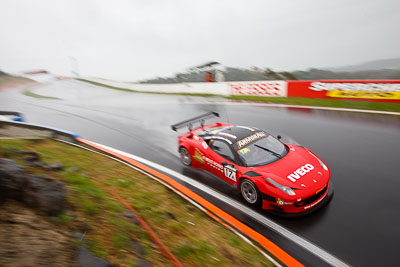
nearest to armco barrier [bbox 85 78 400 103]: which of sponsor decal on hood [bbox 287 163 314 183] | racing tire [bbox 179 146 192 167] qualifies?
Result: sponsor decal on hood [bbox 287 163 314 183]

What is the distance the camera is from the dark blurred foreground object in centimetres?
268

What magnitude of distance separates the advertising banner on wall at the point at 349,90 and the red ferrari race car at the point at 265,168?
24.6 feet

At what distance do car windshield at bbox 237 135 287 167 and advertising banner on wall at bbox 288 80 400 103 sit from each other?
25.5ft

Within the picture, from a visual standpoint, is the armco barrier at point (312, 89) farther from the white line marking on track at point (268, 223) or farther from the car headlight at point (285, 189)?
the white line marking on track at point (268, 223)

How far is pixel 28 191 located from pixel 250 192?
358 cm

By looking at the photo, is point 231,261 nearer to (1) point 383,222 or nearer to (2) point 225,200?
(2) point 225,200

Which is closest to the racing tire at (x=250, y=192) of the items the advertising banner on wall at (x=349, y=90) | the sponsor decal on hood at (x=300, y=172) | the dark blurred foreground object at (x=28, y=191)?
the sponsor decal on hood at (x=300, y=172)

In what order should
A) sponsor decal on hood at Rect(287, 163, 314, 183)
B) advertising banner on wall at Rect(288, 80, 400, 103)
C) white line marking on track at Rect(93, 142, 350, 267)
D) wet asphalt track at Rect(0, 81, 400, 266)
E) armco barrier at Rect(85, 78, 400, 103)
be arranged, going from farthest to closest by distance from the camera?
armco barrier at Rect(85, 78, 400, 103) < advertising banner on wall at Rect(288, 80, 400, 103) < sponsor decal on hood at Rect(287, 163, 314, 183) < wet asphalt track at Rect(0, 81, 400, 266) < white line marking on track at Rect(93, 142, 350, 267)

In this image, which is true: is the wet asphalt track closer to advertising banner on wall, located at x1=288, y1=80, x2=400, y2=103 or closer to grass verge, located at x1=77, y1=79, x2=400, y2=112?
grass verge, located at x1=77, y1=79, x2=400, y2=112

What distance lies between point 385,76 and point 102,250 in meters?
12.3

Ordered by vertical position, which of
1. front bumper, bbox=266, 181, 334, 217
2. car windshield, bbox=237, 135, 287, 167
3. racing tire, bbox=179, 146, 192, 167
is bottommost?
front bumper, bbox=266, 181, 334, 217

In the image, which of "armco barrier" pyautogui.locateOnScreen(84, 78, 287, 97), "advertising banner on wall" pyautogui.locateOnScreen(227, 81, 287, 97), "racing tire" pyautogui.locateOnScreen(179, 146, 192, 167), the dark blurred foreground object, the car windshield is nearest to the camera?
the dark blurred foreground object

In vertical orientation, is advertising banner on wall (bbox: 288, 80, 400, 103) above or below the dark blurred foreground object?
above

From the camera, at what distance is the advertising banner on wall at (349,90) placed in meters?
9.85
